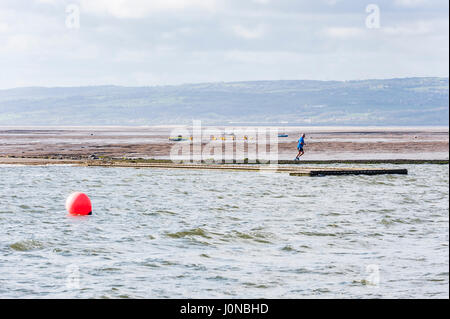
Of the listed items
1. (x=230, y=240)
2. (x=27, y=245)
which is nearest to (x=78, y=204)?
(x=27, y=245)

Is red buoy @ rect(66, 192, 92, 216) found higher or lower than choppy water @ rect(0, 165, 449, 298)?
higher

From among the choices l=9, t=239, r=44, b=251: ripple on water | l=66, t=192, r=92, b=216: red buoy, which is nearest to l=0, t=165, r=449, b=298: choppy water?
l=9, t=239, r=44, b=251: ripple on water

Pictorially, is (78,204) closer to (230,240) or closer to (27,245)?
(27,245)

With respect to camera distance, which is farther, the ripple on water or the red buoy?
the red buoy

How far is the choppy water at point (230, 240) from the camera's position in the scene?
18203mm

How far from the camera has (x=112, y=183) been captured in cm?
4288

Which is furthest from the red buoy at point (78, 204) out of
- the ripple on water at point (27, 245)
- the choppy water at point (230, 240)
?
the ripple on water at point (27, 245)

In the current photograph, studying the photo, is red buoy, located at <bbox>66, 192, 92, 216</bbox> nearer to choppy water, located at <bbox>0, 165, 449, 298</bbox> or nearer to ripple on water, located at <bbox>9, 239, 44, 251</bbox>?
choppy water, located at <bbox>0, 165, 449, 298</bbox>

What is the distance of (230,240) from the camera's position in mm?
24312

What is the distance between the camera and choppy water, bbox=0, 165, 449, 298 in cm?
1820

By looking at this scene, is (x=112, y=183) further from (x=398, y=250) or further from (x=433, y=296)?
(x=433, y=296)

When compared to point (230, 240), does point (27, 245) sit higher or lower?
higher

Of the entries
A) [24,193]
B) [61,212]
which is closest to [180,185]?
[24,193]
